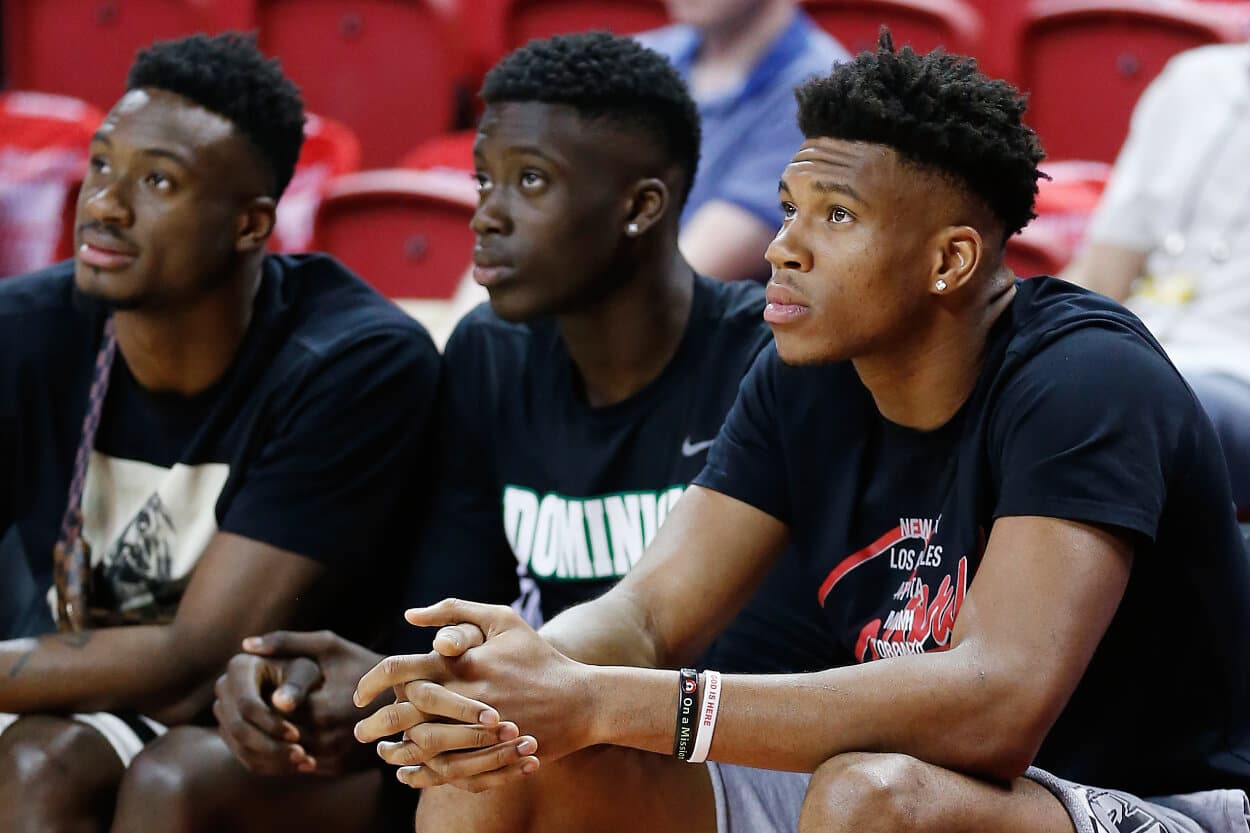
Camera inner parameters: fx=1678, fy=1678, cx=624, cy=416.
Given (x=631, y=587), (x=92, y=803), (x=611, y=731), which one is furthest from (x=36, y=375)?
(x=611, y=731)

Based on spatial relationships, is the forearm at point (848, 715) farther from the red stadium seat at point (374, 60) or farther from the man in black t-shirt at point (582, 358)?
the red stadium seat at point (374, 60)

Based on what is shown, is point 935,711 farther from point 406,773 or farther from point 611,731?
point 406,773

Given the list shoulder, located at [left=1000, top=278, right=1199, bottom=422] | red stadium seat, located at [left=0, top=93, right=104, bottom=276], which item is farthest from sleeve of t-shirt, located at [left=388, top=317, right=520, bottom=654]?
red stadium seat, located at [left=0, top=93, right=104, bottom=276]

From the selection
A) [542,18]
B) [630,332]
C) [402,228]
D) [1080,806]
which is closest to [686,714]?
[1080,806]

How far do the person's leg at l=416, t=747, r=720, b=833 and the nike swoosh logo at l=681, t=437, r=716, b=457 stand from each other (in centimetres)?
58

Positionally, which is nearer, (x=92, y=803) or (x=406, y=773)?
(x=406, y=773)

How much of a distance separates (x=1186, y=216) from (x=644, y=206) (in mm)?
1203

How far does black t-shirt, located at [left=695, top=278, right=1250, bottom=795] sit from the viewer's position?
5.52ft

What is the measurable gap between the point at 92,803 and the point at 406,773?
68 cm

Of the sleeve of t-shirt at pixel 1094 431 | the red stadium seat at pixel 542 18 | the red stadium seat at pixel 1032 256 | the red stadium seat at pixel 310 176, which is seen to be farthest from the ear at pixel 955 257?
the red stadium seat at pixel 542 18

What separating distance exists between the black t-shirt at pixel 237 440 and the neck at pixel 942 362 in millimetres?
853

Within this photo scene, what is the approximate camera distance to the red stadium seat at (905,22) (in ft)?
14.1

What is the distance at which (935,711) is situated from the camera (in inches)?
64.2

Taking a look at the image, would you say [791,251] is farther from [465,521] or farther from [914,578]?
[465,521]
